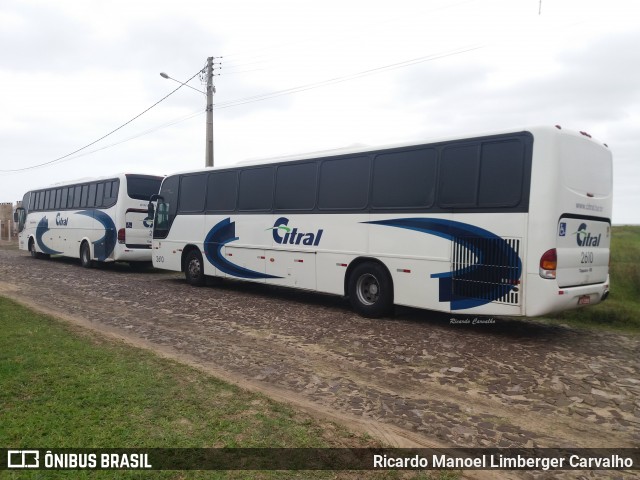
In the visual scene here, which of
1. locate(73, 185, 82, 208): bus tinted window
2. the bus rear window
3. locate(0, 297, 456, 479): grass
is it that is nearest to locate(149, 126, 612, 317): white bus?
locate(0, 297, 456, 479): grass

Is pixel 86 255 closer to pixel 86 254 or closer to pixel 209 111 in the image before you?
pixel 86 254

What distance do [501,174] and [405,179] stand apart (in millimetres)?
1841

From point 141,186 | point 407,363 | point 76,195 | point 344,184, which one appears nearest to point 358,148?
point 344,184

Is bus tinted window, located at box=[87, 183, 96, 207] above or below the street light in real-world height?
below

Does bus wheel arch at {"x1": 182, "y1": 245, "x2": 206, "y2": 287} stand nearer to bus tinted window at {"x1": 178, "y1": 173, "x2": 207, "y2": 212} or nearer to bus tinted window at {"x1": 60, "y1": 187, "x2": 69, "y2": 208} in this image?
bus tinted window at {"x1": 178, "y1": 173, "x2": 207, "y2": 212}

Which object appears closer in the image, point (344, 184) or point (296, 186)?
point (344, 184)

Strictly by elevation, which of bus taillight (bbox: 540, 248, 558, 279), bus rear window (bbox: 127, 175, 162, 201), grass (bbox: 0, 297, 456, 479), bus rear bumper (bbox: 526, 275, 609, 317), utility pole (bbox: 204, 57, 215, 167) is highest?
utility pole (bbox: 204, 57, 215, 167)

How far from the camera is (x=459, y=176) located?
8039 mm

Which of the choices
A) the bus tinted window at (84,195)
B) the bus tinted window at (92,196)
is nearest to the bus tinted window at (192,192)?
the bus tinted window at (92,196)

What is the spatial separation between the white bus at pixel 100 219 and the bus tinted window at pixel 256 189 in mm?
6344

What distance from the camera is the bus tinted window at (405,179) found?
849cm

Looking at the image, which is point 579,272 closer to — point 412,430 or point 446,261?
point 446,261

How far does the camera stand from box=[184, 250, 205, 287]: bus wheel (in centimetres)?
1346

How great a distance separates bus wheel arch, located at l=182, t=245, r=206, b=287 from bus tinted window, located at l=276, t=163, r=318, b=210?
11.7 feet
